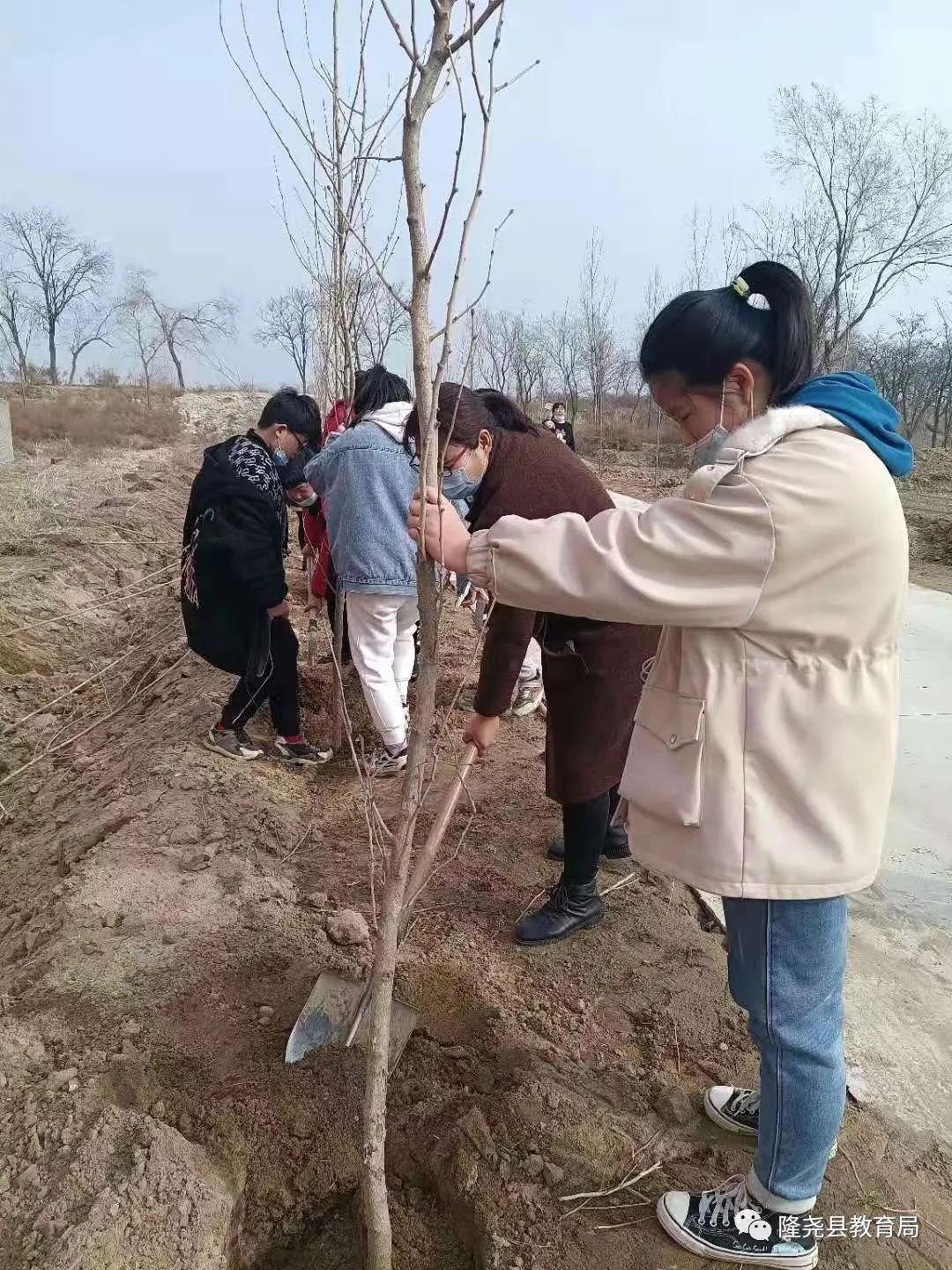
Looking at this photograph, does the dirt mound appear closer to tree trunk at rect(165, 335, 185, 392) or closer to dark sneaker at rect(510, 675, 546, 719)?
tree trunk at rect(165, 335, 185, 392)

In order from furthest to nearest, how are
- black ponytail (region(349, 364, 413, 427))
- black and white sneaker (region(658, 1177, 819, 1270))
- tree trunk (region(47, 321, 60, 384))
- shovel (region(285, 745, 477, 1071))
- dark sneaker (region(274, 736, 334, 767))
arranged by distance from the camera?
tree trunk (region(47, 321, 60, 384)) → dark sneaker (region(274, 736, 334, 767)) → black ponytail (region(349, 364, 413, 427)) → shovel (region(285, 745, 477, 1071)) → black and white sneaker (region(658, 1177, 819, 1270))

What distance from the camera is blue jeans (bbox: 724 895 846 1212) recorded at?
4.03 ft

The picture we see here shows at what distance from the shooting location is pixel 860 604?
113 cm

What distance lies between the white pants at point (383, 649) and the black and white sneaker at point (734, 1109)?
1945 mm

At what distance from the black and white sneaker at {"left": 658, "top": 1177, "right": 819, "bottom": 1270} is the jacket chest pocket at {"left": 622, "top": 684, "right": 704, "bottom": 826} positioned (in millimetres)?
765

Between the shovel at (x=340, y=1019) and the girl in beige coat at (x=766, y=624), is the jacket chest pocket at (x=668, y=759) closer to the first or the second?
the girl in beige coat at (x=766, y=624)

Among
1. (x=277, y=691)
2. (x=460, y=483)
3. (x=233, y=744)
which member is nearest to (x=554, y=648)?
(x=460, y=483)

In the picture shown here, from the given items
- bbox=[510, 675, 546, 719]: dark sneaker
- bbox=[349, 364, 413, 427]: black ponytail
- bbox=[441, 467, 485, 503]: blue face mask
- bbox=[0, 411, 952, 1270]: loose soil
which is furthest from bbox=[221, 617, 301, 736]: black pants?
bbox=[441, 467, 485, 503]: blue face mask

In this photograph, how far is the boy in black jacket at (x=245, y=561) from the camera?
3230mm

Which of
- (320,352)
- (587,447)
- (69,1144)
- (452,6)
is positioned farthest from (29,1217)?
(587,447)

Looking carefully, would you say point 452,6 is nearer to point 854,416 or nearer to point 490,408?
point 854,416

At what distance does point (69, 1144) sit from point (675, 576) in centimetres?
155

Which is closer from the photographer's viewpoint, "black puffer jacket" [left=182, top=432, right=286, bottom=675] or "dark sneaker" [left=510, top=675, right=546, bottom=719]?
"black puffer jacket" [left=182, top=432, right=286, bottom=675]

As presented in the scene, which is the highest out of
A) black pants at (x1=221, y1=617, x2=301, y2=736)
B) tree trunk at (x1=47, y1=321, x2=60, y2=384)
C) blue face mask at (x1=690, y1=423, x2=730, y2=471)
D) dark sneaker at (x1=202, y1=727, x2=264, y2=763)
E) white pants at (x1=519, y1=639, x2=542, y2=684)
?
tree trunk at (x1=47, y1=321, x2=60, y2=384)
